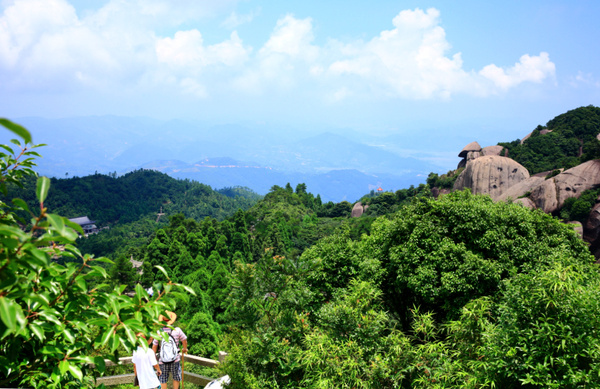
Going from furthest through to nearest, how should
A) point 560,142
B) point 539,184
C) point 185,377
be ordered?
point 560,142, point 539,184, point 185,377

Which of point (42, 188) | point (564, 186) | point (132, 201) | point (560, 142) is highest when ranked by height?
point (132, 201)

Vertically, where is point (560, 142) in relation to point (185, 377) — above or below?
above

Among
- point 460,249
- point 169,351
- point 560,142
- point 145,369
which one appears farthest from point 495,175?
point 145,369

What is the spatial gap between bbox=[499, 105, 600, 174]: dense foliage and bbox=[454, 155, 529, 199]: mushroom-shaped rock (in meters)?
2.82

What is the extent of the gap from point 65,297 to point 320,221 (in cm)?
4474

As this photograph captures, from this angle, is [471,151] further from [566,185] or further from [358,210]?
[358,210]

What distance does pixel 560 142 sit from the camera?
31.0 m

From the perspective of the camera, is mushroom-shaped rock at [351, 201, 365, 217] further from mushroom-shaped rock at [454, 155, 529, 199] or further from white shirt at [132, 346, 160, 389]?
white shirt at [132, 346, 160, 389]

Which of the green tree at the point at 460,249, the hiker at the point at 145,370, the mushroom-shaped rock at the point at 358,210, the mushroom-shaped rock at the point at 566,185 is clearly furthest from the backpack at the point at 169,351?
the mushroom-shaped rock at the point at 358,210

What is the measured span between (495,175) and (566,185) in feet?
22.6

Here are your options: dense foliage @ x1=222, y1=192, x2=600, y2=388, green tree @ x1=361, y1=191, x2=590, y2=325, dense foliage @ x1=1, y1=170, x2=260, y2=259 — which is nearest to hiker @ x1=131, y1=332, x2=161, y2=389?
dense foliage @ x1=222, y1=192, x2=600, y2=388

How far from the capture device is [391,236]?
9.32m

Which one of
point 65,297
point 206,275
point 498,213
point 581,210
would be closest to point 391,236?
point 498,213

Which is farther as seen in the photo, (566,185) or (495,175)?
(495,175)
